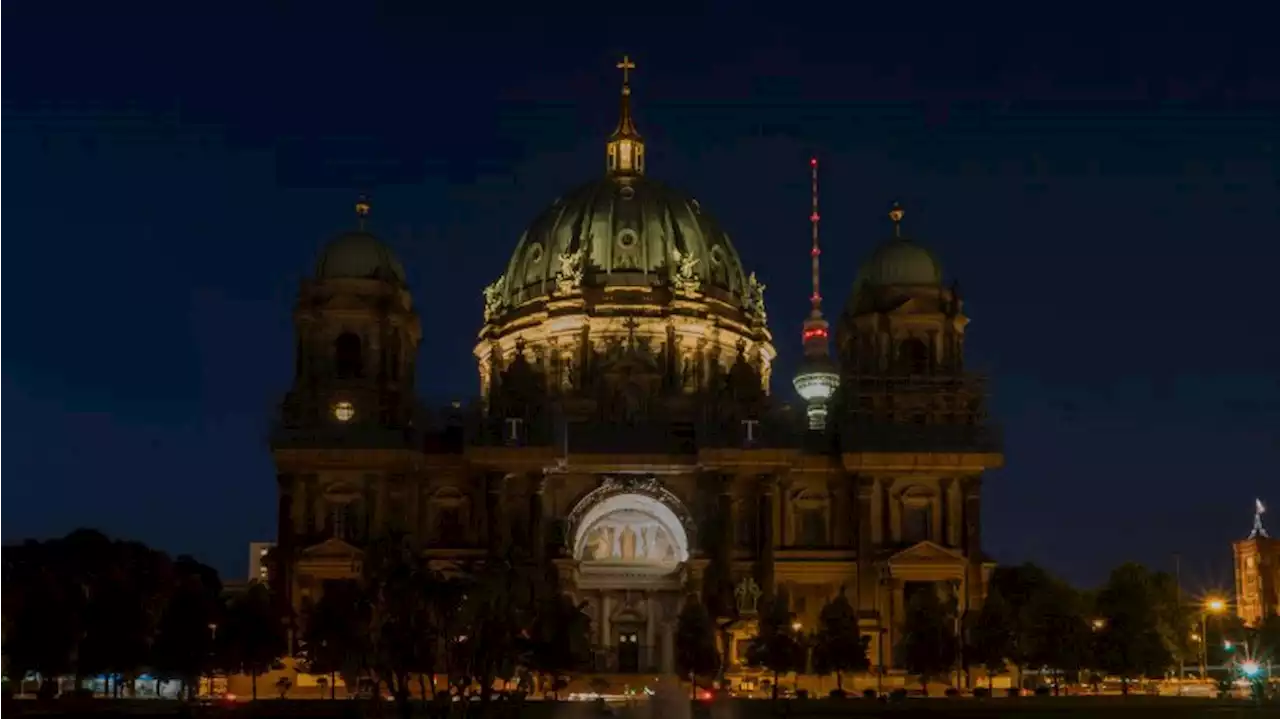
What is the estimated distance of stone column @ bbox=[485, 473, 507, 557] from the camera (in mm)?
101438

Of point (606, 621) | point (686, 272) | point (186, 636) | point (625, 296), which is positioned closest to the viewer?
point (186, 636)

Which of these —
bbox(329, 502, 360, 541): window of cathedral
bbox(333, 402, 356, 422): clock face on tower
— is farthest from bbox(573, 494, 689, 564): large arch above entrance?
bbox(333, 402, 356, 422): clock face on tower

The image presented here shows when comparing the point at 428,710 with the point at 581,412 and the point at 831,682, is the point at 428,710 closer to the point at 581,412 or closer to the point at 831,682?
the point at 831,682

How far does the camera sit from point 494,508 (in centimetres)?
10200

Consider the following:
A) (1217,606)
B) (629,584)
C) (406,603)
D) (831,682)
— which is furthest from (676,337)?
(406,603)

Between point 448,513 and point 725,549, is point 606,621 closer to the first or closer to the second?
point 725,549

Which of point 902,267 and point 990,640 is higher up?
point 902,267

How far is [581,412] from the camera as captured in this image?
11050 centimetres

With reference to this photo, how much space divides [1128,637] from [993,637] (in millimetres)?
6431

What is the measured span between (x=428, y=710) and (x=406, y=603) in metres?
6.77

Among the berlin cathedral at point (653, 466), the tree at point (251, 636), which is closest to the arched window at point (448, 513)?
the berlin cathedral at point (653, 466)

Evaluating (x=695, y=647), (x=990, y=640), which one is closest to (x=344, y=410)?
(x=695, y=647)

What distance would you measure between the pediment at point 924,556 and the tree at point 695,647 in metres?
14.4

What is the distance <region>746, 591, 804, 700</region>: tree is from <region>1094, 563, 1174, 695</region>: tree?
15.0 metres
